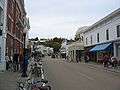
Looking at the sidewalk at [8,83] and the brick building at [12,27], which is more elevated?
the brick building at [12,27]

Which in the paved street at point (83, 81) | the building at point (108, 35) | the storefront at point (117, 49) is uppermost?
the building at point (108, 35)

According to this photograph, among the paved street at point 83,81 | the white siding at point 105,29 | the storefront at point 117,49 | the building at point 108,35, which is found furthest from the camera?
the white siding at point 105,29

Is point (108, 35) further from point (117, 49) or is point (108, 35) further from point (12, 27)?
point (12, 27)

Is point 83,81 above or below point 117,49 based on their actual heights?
below

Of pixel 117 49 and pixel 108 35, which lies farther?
pixel 108 35

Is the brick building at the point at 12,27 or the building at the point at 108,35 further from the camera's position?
the building at the point at 108,35

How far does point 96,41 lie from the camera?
5491 cm

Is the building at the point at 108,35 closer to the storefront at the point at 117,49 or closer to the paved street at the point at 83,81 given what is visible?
the storefront at the point at 117,49

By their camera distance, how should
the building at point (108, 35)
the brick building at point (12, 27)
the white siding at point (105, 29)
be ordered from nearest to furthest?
the brick building at point (12, 27), the building at point (108, 35), the white siding at point (105, 29)

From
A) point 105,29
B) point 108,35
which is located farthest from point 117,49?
point 105,29

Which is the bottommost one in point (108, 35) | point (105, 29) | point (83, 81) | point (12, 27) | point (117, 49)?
point (83, 81)

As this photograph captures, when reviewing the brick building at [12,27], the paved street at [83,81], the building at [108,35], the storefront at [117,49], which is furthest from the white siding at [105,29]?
the paved street at [83,81]

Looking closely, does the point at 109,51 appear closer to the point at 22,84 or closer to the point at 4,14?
the point at 4,14

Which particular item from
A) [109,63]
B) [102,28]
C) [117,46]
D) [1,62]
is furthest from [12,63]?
[102,28]
